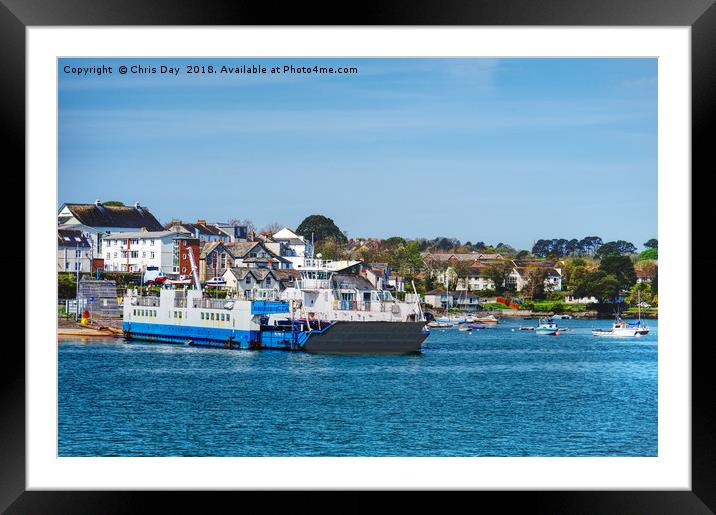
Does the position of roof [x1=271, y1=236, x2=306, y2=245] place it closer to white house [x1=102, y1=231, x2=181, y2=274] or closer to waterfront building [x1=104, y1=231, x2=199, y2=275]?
waterfront building [x1=104, y1=231, x2=199, y2=275]

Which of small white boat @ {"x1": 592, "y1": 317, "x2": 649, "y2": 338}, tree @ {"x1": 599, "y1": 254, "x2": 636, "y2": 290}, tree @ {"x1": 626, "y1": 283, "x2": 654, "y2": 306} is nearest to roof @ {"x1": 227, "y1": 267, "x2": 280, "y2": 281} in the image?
small white boat @ {"x1": 592, "y1": 317, "x2": 649, "y2": 338}

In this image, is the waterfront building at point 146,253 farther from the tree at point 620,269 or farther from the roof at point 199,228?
the tree at point 620,269

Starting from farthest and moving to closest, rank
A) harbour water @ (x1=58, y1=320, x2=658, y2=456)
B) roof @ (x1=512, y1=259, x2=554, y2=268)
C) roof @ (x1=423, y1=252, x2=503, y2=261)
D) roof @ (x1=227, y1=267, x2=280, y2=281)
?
roof @ (x1=512, y1=259, x2=554, y2=268) < roof @ (x1=423, y1=252, x2=503, y2=261) < roof @ (x1=227, y1=267, x2=280, y2=281) < harbour water @ (x1=58, y1=320, x2=658, y2=456)

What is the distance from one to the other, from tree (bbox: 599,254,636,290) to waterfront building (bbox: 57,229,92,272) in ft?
51.2

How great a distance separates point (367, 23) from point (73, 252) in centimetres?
2146

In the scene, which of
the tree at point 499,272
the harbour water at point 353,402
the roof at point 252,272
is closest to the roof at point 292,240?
the roof at point 252,272

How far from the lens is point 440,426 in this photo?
10.6m

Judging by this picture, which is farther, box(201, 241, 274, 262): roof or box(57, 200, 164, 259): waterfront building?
box(201, 241, 274, 262): roof

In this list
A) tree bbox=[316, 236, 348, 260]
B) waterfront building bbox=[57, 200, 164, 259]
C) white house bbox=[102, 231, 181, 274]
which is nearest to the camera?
white house bbox=[102, 231, 181, 274]

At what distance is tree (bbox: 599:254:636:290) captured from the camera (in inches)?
1180

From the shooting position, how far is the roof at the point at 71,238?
2273 cm

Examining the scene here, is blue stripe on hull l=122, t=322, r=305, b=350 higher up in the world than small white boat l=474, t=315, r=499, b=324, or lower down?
higher up
